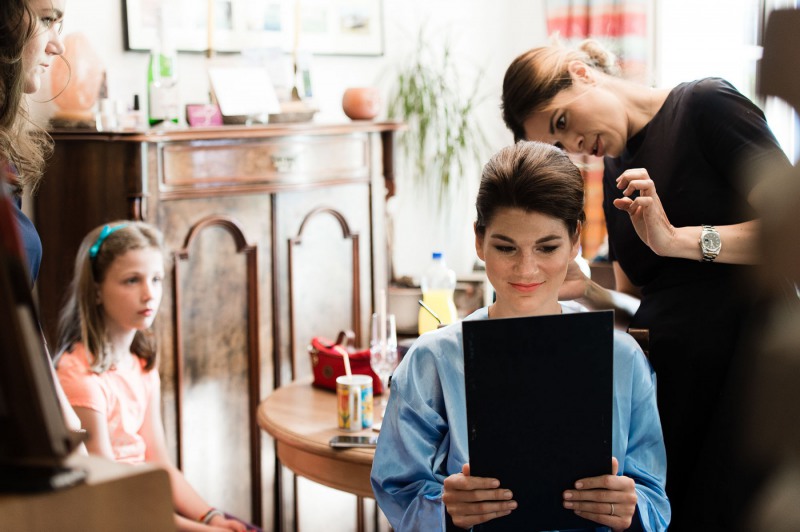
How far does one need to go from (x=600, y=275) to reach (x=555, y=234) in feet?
6.06

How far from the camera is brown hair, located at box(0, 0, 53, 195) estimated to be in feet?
3.98

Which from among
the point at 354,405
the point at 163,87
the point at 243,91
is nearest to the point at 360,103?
the point at 243,91

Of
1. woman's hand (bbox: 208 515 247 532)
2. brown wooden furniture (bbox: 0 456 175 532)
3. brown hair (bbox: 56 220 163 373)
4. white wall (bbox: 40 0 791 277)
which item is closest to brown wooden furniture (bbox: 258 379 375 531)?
woman's hand (bbox: 208 515 247 532)

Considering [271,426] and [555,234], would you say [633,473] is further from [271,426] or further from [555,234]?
[271,426]

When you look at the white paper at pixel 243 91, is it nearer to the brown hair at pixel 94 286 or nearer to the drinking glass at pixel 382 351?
the brown hair at pixel 94 286

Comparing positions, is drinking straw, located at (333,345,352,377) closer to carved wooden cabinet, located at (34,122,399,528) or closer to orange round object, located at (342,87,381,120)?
carved wooden cabinet, located at (34,122,399,528)

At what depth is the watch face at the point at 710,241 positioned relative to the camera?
1.65 metres

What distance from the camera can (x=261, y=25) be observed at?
3785mm

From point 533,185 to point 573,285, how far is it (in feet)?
1.17

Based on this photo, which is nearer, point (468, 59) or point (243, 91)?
point (243, 91)

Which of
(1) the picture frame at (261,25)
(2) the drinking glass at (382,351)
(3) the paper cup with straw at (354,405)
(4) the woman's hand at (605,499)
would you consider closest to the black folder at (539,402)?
(4) the woman's hand at (605,499)

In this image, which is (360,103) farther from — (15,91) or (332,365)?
(15,91)

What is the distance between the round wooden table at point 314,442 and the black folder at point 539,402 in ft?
2.81

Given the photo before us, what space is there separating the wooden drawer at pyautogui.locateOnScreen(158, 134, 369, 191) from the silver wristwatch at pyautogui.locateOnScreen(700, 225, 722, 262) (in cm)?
174
